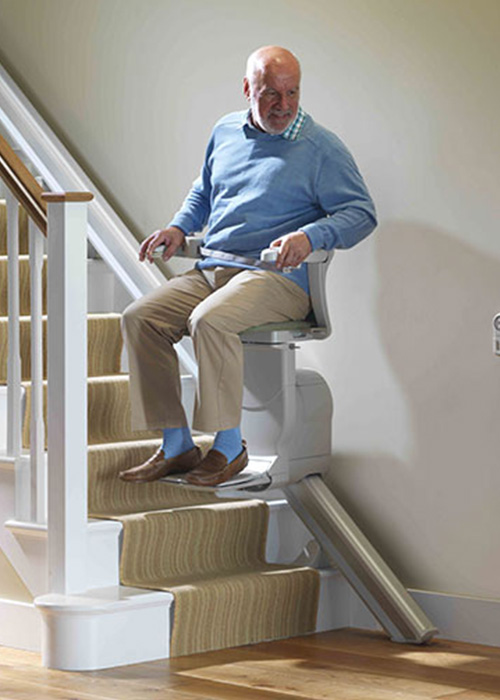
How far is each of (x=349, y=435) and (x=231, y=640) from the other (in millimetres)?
768

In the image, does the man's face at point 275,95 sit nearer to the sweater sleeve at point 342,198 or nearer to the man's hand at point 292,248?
the sweater sleeve at point 342,198

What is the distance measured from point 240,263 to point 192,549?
0.84 meters

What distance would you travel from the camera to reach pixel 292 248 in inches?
144

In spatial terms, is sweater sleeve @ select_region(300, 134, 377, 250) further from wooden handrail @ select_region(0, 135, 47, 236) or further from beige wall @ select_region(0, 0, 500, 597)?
wooden handrail @ select_region(0, 135, 47, 236)

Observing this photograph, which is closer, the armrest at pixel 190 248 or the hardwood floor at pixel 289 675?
the hardwood floor at pixel 289 675

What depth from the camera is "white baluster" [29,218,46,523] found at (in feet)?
12.5

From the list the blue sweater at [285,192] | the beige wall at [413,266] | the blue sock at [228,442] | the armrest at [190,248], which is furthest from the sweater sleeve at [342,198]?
the blue sock at [228,442]

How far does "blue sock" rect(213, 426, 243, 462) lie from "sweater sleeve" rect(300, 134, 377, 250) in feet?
1.90

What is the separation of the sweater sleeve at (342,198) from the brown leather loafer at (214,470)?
0.65 m

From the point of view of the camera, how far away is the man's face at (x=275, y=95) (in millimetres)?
3777

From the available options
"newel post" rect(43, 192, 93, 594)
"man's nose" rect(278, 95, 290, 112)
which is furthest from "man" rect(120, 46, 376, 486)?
"newel post" rect(43, 192, 93, 594)

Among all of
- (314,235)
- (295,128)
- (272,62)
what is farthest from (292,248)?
(272,62)

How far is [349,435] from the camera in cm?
423

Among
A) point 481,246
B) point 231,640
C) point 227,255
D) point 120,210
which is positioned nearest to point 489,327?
point 481,246
